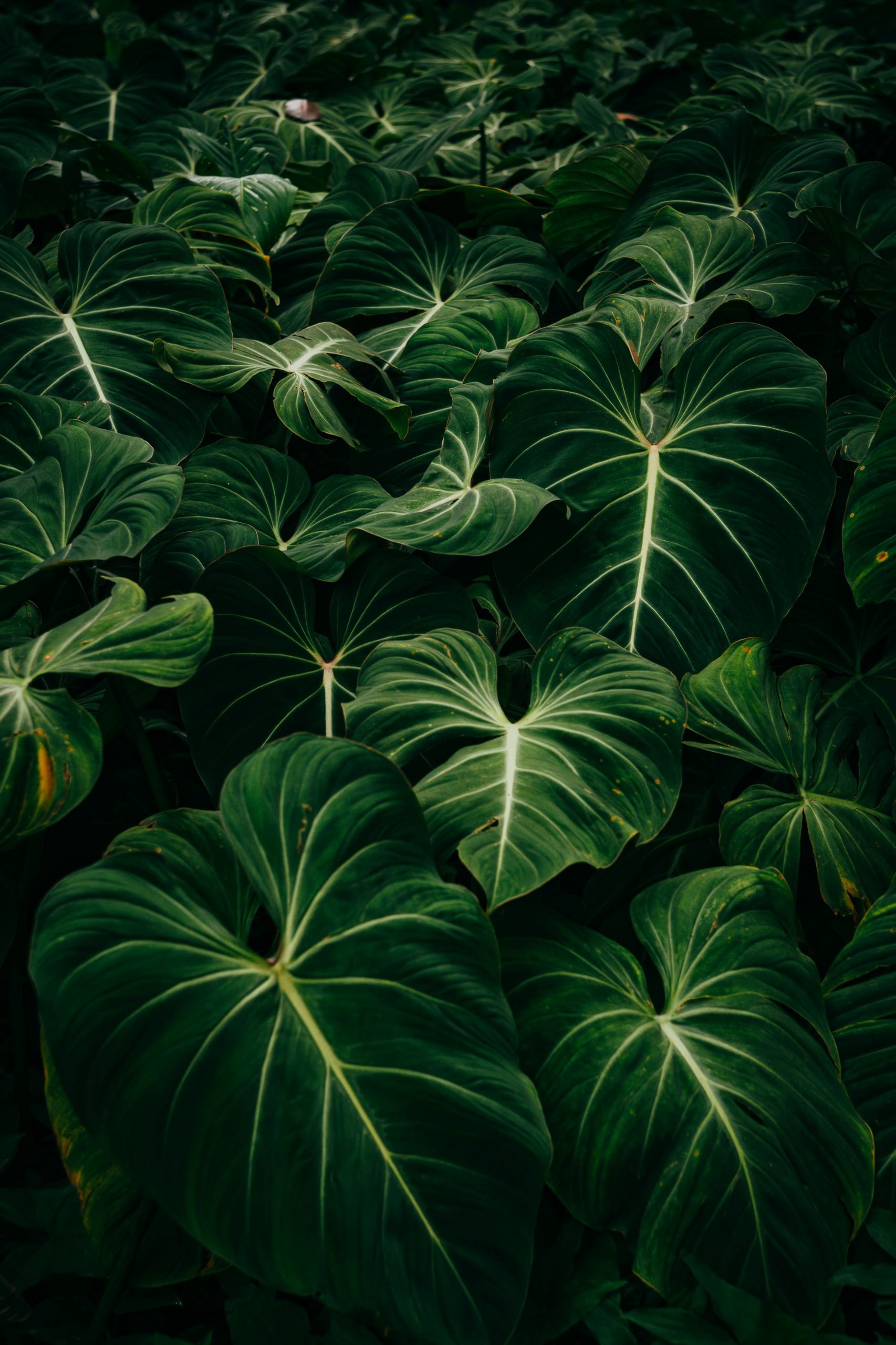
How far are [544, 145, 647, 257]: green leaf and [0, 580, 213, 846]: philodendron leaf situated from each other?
1.63 metres

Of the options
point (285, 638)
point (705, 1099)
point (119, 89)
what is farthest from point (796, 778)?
point (119, 89)

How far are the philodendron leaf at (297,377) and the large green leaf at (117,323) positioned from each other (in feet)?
0.29

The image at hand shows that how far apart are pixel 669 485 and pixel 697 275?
642 mm

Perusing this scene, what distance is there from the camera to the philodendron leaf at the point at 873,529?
4.65 feet

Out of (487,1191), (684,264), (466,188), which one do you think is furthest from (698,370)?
(487,1191)

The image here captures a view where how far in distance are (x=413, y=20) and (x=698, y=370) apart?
3.97 meters

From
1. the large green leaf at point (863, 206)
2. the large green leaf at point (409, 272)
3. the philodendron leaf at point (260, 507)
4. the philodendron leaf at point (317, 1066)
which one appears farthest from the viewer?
the large green leaf at point (409, 272)

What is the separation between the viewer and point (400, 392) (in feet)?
6.31

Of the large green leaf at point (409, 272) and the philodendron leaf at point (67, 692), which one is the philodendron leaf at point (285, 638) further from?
the large green leaf at point (409, 272)

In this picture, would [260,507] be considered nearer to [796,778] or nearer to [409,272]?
[409,272]

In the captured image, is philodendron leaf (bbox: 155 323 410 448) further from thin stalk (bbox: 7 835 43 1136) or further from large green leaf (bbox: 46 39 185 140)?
large green leaf (bbox: 46 39 185 140)

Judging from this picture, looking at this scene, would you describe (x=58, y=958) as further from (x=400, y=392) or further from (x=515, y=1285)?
(x=400, y=392)

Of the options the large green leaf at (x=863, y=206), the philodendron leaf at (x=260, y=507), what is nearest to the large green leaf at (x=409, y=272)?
the philodendron leaf at (x=260, y=507)

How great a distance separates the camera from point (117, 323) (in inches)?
74.1
